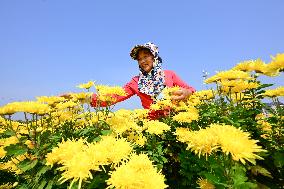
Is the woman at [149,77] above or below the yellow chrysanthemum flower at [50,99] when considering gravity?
above

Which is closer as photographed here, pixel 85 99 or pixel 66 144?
pixel 66 144

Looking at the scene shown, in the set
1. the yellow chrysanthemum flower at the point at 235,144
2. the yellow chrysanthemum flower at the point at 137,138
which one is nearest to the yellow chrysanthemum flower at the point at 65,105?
the yellow chrysanthemum flower at the point at 137,138

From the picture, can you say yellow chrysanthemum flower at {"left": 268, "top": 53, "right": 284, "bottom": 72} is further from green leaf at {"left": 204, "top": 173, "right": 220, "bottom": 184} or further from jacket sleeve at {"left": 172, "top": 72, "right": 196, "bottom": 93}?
jacket sleeve at {"left": 172, "top": 72, "right": 196, "bottom": 93}

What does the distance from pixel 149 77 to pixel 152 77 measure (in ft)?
0.19

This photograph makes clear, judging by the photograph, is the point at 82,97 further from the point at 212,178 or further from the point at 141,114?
the point at 212,178

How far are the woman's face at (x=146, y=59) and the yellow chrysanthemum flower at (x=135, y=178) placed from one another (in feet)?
14.3

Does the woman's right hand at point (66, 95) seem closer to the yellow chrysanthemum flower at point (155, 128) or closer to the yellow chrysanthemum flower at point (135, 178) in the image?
the yellow chrysanthemum flower at point (155, 128)

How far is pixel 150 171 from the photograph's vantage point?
205cm

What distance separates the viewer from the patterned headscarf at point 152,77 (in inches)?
244

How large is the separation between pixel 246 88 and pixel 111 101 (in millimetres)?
1529

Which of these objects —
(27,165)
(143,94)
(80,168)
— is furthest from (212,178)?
(143,94)

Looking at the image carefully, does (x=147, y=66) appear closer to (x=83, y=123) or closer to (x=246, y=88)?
(x=83, y=123)

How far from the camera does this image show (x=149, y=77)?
6.33m

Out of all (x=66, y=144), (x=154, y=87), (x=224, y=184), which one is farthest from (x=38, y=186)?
(x=154, y=87)
